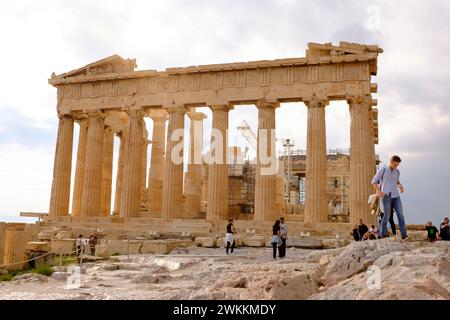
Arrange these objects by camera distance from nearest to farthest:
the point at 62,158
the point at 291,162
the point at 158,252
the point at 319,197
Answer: the point at 158,252
the point at 319,197
the point at 62,158
the point at 291,162

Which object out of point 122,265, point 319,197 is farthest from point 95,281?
point 319,197

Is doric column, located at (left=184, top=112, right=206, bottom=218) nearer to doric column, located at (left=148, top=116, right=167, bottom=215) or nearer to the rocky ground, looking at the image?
doric column, located at (left=148, top=116, right=167, bottom=215)

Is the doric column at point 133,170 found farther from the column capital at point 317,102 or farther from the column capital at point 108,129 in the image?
the column capital at point 317,102

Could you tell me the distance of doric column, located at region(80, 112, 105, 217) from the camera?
33.4 metres

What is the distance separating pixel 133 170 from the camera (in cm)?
3281

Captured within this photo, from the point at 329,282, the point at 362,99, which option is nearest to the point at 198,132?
the point at 362,99

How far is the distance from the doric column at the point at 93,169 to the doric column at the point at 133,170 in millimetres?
2069

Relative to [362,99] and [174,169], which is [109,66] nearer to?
[174,169]

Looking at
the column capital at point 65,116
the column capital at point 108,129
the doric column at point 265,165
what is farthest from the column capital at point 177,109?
the column capital at point 108,129

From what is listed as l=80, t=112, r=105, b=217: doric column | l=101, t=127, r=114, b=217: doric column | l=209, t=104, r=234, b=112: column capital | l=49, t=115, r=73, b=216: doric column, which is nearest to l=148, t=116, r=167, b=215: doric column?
l=101, t=127, r=114, b=217: doric column

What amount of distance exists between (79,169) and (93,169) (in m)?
3.56

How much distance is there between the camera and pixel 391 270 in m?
5.95

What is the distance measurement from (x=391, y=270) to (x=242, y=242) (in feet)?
55.9
